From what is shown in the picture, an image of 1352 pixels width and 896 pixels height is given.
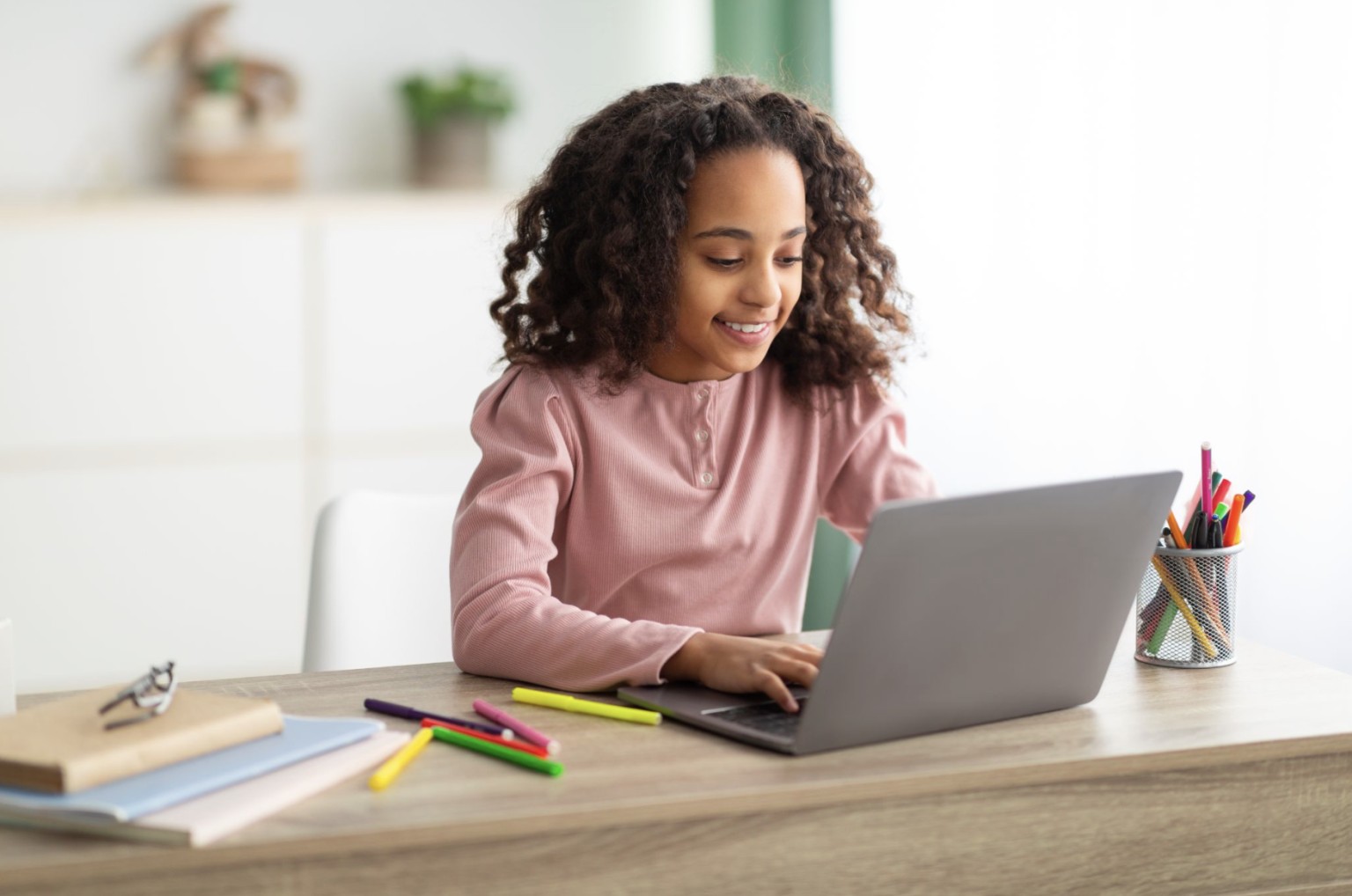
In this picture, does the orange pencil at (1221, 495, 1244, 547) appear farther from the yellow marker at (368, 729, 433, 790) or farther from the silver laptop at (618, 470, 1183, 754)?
the yellow marker at (368, 729, 433, 790)

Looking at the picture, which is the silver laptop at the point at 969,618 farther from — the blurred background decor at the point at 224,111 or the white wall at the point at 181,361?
the blurred background decor at the point at 224,111

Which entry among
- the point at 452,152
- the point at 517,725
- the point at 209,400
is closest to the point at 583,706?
the point at 517,725

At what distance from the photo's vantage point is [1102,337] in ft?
Answer: 6.87

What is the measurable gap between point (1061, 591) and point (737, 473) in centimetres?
49

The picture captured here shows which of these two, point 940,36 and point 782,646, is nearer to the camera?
point 782,646

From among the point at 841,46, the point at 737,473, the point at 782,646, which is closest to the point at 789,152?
the point at 737,473

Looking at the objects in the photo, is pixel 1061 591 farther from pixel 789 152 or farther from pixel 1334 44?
pixel 1334 44

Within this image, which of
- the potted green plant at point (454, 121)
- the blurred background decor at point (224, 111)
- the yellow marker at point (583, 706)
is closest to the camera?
the yellow marker at point (583, 706)

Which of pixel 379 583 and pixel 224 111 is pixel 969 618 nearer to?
pixel 379 583

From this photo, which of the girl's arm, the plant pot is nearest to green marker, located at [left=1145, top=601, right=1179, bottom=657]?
the girl's arm

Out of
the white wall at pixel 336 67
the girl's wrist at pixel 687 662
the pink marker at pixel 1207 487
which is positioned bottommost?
the girl's wrist at pixel 687 662

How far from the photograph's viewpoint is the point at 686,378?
1.58 metres

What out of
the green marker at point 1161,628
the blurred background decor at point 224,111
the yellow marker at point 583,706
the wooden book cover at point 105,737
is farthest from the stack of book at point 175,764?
the blurred background decor at point 224,111

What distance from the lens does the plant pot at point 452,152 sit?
3.38m
